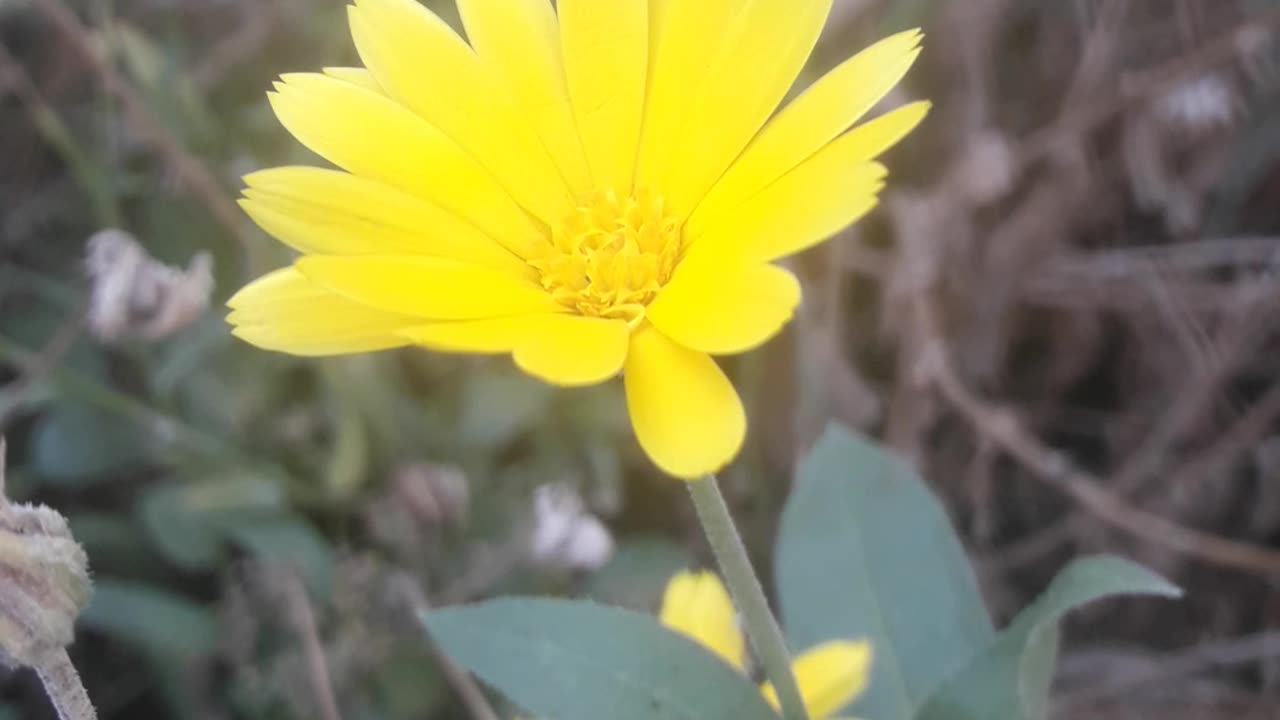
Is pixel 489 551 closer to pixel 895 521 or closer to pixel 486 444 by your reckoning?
pixel 486 444

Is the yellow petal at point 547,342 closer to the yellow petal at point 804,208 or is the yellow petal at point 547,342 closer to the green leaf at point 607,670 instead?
the yellow petal at point 804,208

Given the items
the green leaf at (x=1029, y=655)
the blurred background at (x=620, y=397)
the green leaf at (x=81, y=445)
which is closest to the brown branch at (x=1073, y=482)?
the blurred background at (x=620, y=397)

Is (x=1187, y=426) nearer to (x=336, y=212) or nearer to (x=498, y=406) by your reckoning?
(x=498, y=406)

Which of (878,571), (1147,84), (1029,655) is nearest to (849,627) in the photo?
(878,571)

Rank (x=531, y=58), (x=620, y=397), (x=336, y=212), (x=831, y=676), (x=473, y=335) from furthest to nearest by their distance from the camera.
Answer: (x=620, y=397), (x=831, y=676), (x=531, y=58), (x=336, y=212), (x=473, y=335)

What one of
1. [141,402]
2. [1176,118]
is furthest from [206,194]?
[1176,118]
